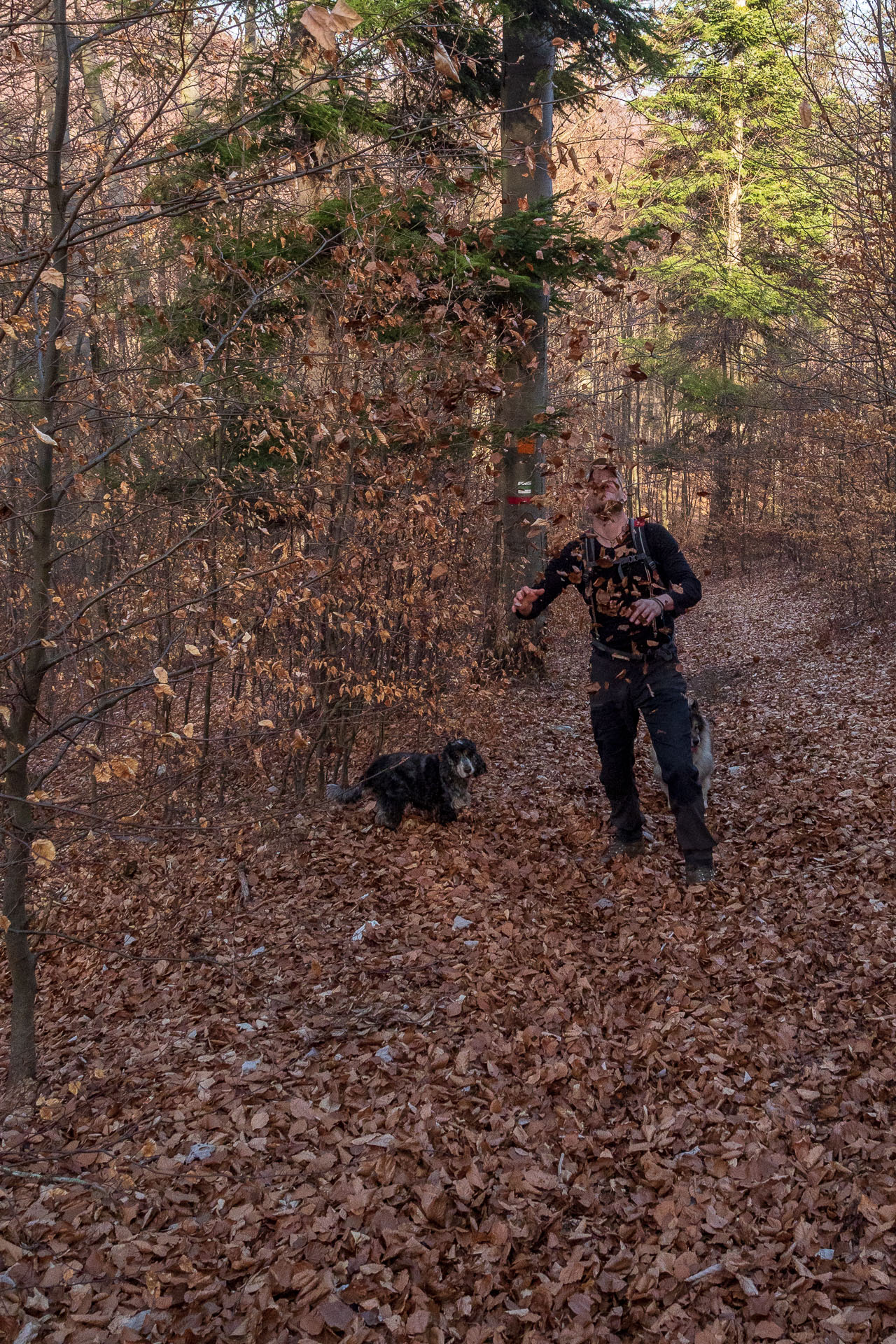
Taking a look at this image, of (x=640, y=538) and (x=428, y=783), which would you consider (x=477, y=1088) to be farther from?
(x=640, y=538)

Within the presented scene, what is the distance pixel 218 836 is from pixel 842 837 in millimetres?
5087

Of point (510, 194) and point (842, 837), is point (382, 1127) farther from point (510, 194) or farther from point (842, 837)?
point (510, 194)

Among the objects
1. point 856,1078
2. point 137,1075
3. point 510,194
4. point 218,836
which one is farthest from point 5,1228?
point 510,194

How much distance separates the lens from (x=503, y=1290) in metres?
3.12

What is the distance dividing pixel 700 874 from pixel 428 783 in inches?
90.8

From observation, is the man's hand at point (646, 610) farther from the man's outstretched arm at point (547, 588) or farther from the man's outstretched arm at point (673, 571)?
the man's outstretched arm at point (547, 588)

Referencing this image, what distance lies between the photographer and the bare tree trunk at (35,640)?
3557 mm

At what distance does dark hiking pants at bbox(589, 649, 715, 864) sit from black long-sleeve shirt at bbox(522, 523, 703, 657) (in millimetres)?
150

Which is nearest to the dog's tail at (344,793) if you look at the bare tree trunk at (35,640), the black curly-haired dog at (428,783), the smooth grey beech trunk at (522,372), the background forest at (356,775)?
the background forest at (356,775)

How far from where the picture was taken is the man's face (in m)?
5.13

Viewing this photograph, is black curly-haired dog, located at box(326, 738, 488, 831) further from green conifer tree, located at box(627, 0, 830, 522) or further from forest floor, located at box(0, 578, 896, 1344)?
green conifer tree, located at box(627, 0, 830, 522)

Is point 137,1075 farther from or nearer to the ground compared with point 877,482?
nearer to the ground

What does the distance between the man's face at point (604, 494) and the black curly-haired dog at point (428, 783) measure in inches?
93.7

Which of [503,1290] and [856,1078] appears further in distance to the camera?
[856,1078]
